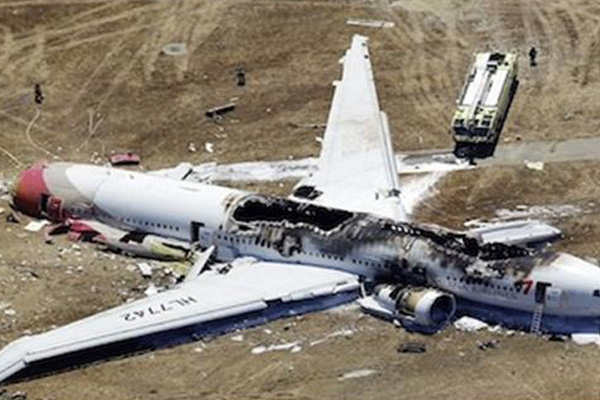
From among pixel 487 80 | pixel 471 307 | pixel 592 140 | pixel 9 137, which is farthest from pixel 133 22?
pixel 471 307

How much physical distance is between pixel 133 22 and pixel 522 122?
26036 millimetres

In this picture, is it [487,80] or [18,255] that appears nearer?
[18,255]

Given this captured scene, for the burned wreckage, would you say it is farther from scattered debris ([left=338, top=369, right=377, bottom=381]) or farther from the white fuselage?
scattered debris ([left=338, top=369, right=377, bottom=381])

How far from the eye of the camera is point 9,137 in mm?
78500

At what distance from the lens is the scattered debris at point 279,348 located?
59.7 m

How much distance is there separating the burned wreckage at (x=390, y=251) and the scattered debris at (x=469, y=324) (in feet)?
1.63

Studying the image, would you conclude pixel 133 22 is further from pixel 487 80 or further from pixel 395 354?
pixel 395 354

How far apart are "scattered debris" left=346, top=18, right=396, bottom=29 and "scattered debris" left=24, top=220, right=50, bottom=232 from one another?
27.9 m

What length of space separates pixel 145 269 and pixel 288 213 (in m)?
7.09

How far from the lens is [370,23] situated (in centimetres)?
9000

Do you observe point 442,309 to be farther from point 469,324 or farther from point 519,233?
point 519,233

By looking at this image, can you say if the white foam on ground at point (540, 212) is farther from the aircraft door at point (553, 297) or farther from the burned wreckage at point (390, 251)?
the aircraft door at point (553, 297)

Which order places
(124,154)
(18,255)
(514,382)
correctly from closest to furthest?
1. (514,382)
2. (18,255)
3. (124,154)

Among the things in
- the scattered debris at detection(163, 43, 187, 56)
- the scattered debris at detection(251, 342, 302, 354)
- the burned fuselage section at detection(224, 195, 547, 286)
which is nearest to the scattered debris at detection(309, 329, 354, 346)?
the scattered debris at detection(251, 342, 302, 354)
